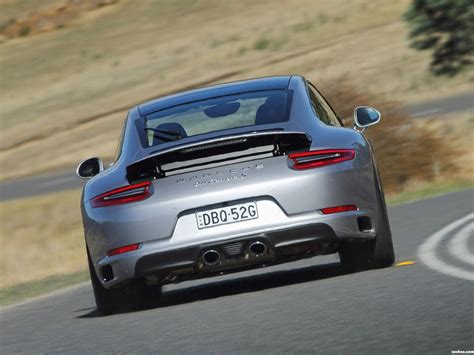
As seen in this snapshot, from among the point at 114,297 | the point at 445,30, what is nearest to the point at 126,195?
the point at 114,297

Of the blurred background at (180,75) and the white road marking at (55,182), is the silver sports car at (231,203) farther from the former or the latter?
the white road marking at (55,182)

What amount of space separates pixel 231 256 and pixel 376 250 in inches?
44.2

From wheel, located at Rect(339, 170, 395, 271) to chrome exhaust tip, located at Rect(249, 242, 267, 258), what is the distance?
694mm

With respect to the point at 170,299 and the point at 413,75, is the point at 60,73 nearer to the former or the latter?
the point at 413,75

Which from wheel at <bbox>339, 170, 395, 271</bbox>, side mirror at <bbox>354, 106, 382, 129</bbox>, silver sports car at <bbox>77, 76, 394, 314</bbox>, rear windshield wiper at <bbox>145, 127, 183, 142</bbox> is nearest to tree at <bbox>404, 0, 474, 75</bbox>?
side mirror at <bbox>354, 106, 382, 129</bbox>

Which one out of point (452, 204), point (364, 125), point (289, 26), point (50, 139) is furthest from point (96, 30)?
point (364, 125)

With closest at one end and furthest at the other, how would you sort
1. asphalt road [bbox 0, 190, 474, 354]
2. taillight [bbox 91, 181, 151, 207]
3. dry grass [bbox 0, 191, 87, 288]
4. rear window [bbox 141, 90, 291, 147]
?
asphalt road [bbox 0, 190, 474, 354] < taillight [bbox 91, 181, 151, 207] < rear window [bbox 141, 90, 291, 147] < dry grass [bbox 0, 191, 87, 288]

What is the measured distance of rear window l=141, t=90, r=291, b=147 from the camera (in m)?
9.44

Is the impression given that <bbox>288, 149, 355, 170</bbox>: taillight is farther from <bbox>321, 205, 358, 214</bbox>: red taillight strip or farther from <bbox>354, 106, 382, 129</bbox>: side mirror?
<bbox>354, 106, 382, 129</bbox>: side mirror

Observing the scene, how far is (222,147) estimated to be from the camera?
895 centimetres

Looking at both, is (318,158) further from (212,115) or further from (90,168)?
(90,168)

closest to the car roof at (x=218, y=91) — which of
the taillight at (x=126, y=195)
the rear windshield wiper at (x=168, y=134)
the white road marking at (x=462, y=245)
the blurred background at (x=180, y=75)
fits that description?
the rear windshield wiper at (x=168, y=134)

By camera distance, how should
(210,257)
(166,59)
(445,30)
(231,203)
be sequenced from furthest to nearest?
(166,59) < (445,30) < (210,257) < (231,203)

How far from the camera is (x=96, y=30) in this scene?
76.2 metres
